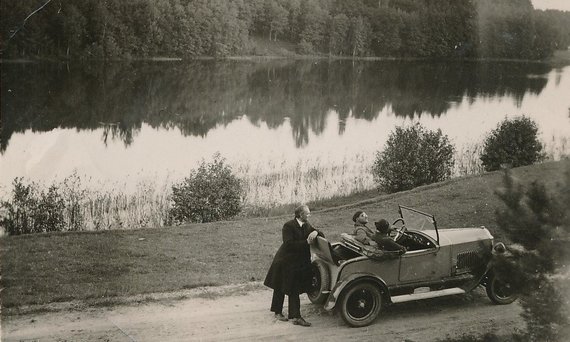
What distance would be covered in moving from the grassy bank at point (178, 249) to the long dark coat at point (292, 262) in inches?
69.7

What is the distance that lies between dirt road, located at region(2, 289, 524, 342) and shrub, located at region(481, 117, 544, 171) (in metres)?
5.82

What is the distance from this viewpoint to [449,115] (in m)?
16.4

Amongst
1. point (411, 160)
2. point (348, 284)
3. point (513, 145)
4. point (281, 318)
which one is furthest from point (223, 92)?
point (348, 284)

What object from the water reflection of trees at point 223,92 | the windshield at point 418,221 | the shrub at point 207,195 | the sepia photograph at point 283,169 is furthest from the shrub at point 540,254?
the water reflection of trees at point 223,92

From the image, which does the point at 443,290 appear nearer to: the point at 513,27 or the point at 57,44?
the point at 513,27

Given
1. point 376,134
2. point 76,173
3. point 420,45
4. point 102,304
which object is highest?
point 420,45

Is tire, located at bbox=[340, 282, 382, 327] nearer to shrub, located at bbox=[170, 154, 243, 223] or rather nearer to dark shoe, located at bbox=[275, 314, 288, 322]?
dark shoe, located at bbox=[275, 314, 288, 322]

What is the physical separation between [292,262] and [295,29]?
9106 millimetres

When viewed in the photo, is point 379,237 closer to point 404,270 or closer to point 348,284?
point 404,270

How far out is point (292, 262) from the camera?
26.9ft

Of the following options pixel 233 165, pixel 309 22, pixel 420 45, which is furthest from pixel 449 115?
pixel 233 165

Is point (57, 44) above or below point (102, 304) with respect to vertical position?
above

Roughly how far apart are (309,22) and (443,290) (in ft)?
29.5

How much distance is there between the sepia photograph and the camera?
8.03 meters
